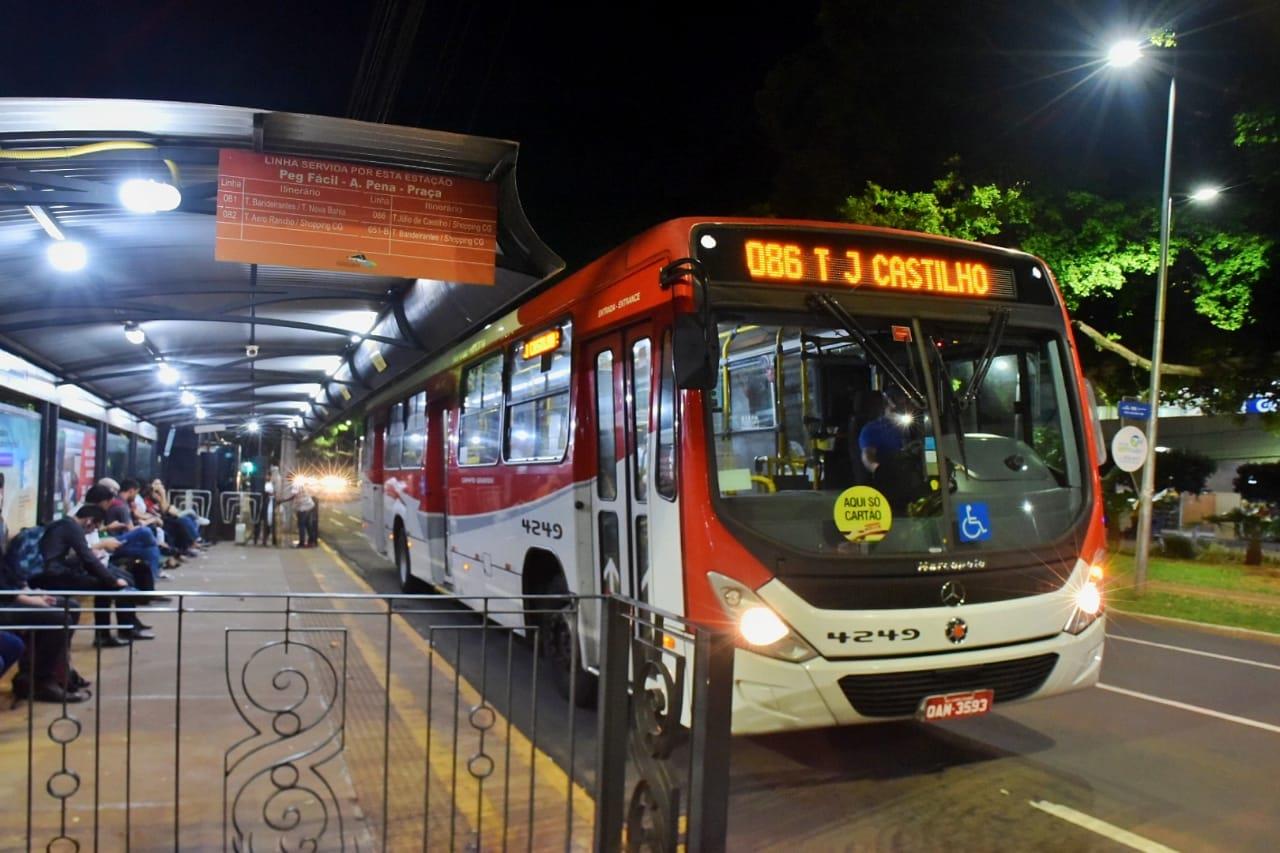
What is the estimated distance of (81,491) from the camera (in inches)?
619

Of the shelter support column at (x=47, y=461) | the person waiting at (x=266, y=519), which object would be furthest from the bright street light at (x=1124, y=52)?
the person waiting at (x=266, y=519)

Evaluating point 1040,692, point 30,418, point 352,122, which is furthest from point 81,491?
point 1040,692

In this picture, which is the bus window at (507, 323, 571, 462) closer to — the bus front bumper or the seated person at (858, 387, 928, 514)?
the seated person at (858, 387, 928, 514)

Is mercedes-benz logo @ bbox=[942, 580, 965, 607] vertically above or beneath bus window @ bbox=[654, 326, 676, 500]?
beneath

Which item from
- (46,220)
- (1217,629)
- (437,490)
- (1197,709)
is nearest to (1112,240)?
(1217,629)

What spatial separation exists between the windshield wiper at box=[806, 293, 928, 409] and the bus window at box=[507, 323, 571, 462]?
7.50 ft

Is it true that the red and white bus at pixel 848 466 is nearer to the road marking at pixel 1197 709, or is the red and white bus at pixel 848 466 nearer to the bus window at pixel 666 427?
the bus window at pixel 666 427

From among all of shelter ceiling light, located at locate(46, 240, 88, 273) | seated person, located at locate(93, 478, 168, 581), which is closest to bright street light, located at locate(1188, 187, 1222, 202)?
shelter ceiling light, located at locate(46, 240, 88, 273)

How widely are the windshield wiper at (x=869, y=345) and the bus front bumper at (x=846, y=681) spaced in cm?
145

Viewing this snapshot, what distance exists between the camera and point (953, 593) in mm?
5367

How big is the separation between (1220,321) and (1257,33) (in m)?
4.38

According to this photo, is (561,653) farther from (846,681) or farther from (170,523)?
(170,523)

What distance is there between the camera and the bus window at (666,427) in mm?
5523

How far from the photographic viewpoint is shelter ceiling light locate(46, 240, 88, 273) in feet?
26.0
